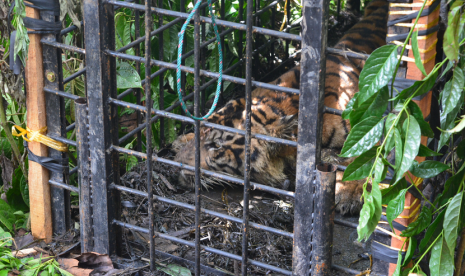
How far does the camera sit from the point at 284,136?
3.12 metres

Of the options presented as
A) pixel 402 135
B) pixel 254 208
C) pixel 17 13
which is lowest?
pixel 254 208

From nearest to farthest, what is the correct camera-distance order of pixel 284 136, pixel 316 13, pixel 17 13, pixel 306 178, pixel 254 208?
1. pixel 316 13
2. pixel 306 178
3. pixel 17 13
4. pixel 254 208
5. pixel 284 136

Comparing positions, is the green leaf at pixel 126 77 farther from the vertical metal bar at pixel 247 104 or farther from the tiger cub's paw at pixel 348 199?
the tiger cub's paw at pixel 348 199

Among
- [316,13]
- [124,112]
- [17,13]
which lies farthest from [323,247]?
[124,112]

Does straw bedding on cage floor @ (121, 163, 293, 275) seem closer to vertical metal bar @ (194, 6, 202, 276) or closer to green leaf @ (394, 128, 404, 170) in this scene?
vertical metal bar @ (194, 6, 202, 276)

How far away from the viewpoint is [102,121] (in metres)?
2.19

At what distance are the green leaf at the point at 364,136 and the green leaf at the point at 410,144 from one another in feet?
0.30

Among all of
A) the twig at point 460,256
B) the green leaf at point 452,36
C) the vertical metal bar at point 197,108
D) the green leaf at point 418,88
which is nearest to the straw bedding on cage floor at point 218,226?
the vertical metal bar at point 197,108

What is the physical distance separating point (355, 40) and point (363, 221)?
2.91 meters

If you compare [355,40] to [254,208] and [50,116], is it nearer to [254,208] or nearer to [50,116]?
[254,208]

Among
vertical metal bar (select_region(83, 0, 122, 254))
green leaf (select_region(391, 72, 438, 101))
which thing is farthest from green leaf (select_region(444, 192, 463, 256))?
vertical metal bar (select_region(83, 0, 122, 254))

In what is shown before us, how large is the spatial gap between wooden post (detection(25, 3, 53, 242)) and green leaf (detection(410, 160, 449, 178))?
1.64m

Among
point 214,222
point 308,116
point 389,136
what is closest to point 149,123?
point 308,116

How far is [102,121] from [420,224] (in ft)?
4.31
